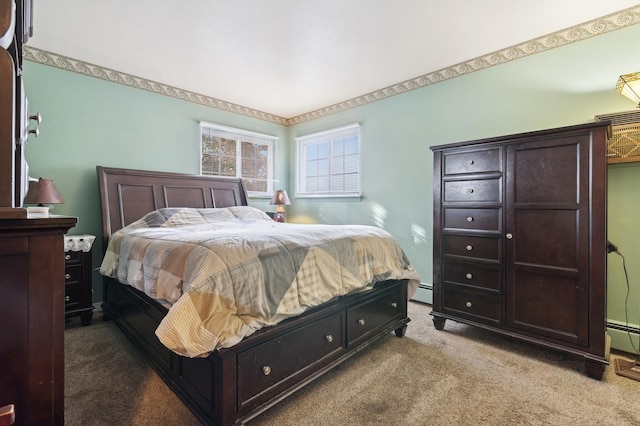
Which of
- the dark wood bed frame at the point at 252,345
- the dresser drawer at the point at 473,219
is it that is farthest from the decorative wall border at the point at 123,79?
the dresser drawer at the point at 473,219

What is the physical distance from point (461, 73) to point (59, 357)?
146 inches

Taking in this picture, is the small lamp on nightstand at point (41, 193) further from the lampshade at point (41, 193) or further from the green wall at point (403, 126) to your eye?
the green wall at point (403, 126)

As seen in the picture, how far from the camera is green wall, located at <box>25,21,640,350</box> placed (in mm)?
2352

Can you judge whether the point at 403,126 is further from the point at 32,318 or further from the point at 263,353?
the point at 32,318

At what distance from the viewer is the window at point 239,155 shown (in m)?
4.10

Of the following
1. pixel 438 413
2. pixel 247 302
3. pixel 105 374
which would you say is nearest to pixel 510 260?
pixel 438 413

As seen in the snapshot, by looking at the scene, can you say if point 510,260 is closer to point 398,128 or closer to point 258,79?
point 398,128

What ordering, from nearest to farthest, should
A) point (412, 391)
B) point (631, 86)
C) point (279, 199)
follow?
point (412, 391) → point (631, 86) → point (279, 199)

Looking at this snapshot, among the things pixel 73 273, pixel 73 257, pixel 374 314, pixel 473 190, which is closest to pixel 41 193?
pixel 73 257

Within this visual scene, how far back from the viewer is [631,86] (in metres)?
2.04

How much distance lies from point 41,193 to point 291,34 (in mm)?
2478

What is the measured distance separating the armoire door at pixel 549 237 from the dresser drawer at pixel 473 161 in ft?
0.29

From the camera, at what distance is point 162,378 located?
1.77 meters

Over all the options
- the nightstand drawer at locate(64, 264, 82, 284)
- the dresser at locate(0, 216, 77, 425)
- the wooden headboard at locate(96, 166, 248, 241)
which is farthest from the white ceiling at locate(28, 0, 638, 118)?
the dresser at locate(0, 216, 77, 425)
